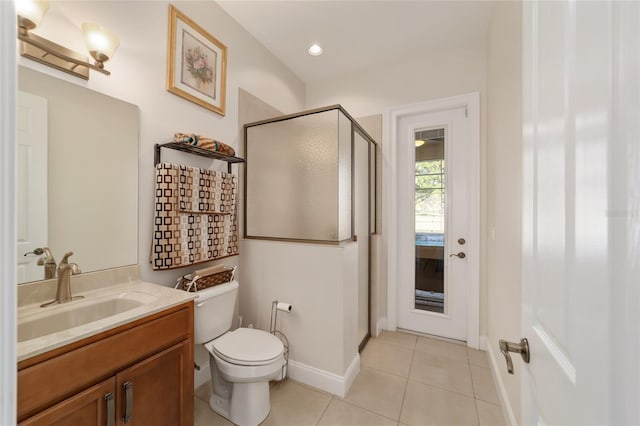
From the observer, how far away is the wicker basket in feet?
5.36

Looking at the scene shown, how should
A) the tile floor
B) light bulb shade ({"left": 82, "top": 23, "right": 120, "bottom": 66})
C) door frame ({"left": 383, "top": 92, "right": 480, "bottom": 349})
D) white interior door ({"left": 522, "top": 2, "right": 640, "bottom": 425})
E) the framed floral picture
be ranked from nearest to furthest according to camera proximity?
1. white interior door ({"left": 522, "top": 2, "right": 640, "bottom": 425})
2. light bulb shade ({"left": 82, "top": 23, "right": 120, "bottom": 66})
3. the tile floor
4. the framed floral picture
5. door frame ({"left": 383, "top": 92, "right": 480, "bottom": 349})

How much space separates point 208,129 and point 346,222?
1.29 m

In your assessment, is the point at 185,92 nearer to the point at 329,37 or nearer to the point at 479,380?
the point at 329,37

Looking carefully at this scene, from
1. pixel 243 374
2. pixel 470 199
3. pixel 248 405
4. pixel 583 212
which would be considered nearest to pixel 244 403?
pixel 248 405

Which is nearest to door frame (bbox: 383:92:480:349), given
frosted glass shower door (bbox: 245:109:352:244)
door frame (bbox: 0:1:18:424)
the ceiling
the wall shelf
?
the ceiling

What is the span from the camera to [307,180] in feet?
6.86

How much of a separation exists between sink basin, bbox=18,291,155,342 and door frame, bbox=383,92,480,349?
7.26ft

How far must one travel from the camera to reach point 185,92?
1.80m

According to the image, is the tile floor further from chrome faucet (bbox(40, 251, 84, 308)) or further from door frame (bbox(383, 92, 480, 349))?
chrome faucet (bbox(40, 251, 84, 308))

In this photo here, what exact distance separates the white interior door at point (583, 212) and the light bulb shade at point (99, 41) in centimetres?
179

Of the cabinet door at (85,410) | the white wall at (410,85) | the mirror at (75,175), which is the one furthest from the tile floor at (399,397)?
the mirror at (75,175)

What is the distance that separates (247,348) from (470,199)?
7.63 ft

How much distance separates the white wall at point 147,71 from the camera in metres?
1.29

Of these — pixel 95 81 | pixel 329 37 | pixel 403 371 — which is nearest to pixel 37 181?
pixel 95 81
